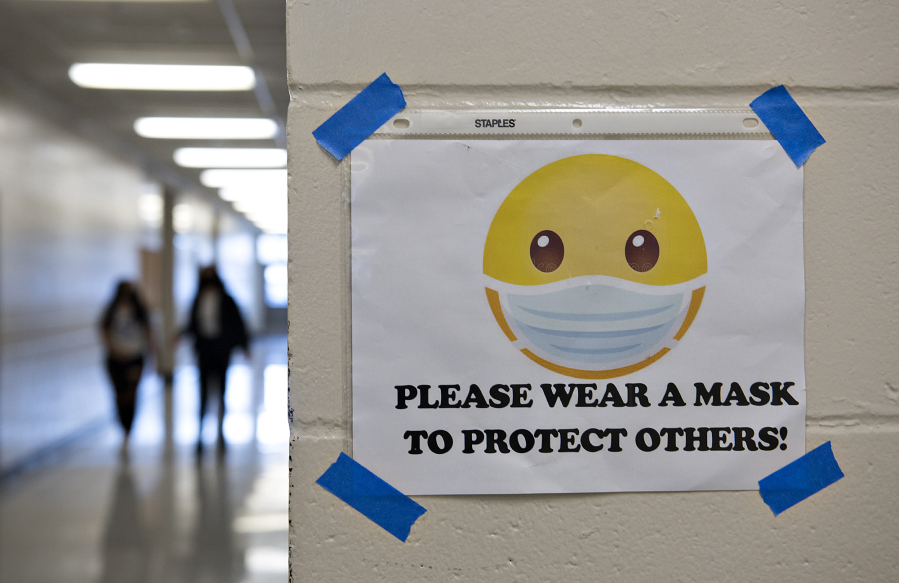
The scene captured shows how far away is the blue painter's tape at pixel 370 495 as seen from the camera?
3.12ft

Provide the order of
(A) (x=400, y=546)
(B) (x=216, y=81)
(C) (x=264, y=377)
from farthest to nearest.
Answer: (C) (x=264, y=377)
(B) (x=216, y=81)
(A) (x=400, y=546)

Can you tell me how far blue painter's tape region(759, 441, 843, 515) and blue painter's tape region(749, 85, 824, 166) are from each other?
490 mm

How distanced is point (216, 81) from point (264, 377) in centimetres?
585

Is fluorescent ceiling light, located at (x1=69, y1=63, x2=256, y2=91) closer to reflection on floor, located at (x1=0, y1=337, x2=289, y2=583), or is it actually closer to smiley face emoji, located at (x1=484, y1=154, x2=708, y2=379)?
reflection on floor, located at (x1=0, y1=337, x2=289, y2=583)

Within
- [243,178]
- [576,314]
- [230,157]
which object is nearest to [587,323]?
[576,314]

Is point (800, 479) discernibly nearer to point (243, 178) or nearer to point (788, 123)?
point (788, 123)

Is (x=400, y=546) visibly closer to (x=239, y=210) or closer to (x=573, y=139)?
(x=573, y=139)

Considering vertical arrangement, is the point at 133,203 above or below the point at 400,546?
above

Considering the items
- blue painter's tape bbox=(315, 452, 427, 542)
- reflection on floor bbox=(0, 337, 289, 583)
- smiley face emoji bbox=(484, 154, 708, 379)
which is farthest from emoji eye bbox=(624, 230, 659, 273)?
reflection on floor bbox=(0, 337, 289, 583)

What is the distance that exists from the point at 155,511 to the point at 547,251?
13.4 feet

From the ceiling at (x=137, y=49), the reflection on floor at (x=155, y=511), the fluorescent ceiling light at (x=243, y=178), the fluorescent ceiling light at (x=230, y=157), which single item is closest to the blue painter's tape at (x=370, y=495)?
the reflection on floor at (x=155, y=511)

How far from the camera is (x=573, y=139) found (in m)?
0.98

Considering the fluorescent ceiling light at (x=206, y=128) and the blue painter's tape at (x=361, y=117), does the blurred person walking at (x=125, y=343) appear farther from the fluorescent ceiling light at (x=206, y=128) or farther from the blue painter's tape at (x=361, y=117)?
the blue painter's tape at (x=361, y=117)

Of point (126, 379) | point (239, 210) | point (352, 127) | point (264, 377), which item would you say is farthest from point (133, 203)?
point (352, 127)
